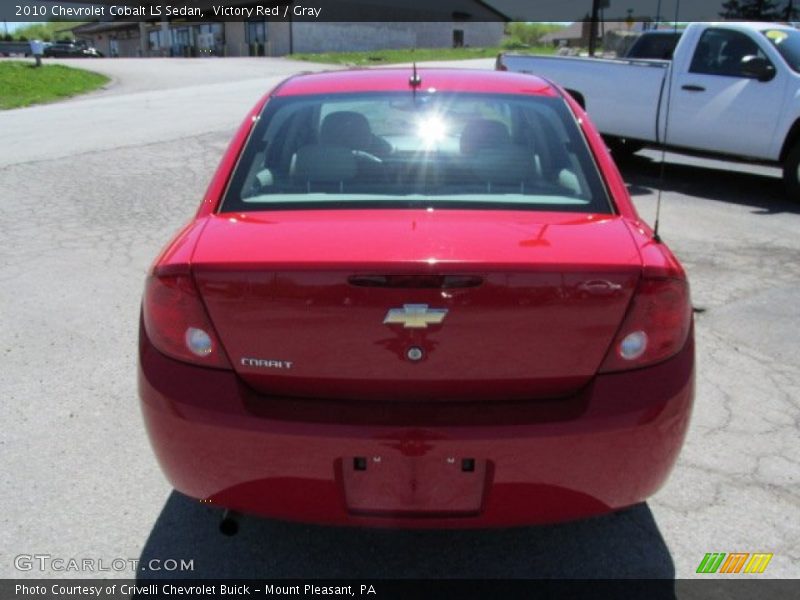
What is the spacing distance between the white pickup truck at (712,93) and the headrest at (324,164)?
5260 mm

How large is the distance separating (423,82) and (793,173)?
6.63m

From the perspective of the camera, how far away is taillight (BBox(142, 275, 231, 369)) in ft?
7.43

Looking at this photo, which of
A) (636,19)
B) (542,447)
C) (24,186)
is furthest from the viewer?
(636,19)

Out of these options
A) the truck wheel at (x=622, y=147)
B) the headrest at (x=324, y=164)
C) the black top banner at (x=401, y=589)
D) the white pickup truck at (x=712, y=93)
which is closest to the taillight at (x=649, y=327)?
the black top banner at (x=401, y=589)

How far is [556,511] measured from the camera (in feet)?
7.45

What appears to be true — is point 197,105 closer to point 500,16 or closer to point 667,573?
point 667,573

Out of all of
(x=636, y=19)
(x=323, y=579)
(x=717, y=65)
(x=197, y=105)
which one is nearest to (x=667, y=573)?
(x=323, y=579)

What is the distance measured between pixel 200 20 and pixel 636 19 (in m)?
41.1

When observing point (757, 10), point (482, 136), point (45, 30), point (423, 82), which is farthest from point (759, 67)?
point (45, 30)

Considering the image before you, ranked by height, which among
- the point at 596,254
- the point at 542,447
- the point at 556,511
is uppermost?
the point at 596,254

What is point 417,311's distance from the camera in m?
2.14

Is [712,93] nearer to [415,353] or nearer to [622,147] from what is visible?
[622,147]

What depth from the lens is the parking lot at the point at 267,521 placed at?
276 centimetres

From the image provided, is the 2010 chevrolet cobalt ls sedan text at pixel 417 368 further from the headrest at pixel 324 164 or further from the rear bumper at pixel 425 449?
the headrest at pixel 324 164
